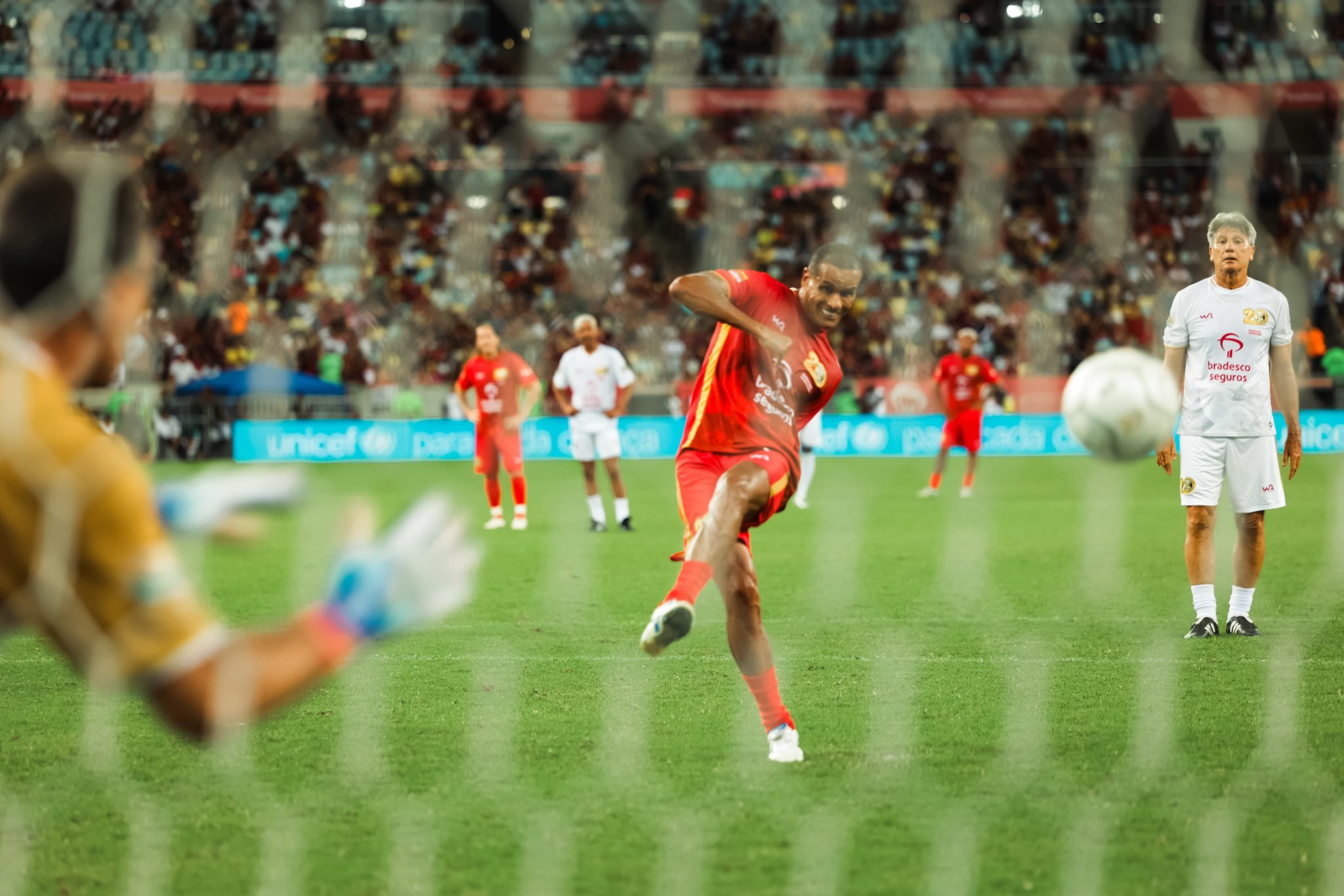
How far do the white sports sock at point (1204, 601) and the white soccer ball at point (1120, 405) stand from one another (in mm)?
2298

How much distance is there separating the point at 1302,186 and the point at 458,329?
1335 cm

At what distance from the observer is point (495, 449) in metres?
12.9

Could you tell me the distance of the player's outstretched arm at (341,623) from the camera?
6.42 ft

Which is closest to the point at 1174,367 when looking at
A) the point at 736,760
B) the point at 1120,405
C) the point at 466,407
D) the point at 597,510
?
the point at 1120,405

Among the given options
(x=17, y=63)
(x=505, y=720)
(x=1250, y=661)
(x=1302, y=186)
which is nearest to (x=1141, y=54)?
(x=1302, y=186)

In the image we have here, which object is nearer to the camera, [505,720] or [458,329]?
[505,720]

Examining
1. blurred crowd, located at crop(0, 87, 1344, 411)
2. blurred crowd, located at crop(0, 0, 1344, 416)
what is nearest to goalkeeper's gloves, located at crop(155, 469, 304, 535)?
blurred crowd, located at crop(0, 0, 1344, 416)

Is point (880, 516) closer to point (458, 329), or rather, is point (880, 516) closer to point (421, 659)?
point (421, 659)

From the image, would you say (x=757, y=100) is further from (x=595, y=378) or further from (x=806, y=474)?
(x=595, y=378)

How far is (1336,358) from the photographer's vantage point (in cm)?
2141

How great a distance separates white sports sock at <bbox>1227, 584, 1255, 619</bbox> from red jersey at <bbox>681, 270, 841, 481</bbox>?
3.08m

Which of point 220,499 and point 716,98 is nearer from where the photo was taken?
point 220,499

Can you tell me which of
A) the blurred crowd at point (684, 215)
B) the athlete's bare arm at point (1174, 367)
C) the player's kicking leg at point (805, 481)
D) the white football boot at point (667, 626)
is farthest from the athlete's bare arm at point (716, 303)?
the blurred crowd at point (684, 215)

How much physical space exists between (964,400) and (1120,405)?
36.0 feet
